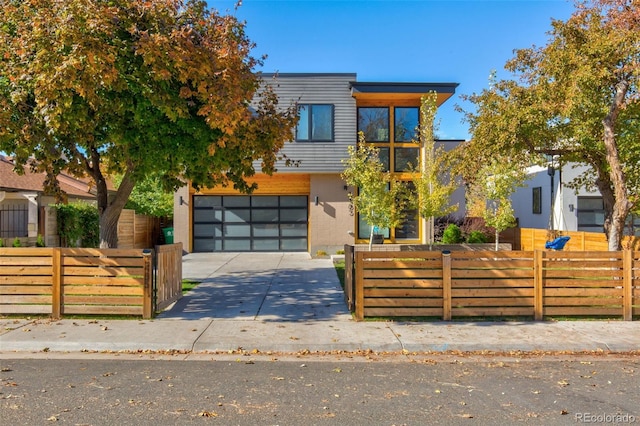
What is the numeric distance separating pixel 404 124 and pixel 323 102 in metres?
3.38

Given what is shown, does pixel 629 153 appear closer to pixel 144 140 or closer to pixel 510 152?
pixel 510 152

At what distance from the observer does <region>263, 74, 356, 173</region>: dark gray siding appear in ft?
56.4

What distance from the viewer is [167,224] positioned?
24.0 m

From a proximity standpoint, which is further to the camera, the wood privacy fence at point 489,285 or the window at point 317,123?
the window at point 317,123

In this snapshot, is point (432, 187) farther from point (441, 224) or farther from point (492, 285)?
point (441, 224)

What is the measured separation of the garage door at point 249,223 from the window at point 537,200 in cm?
1163

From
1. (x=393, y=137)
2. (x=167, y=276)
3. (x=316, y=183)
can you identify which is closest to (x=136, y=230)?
(x=316, y=183)

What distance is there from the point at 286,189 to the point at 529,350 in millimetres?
13779

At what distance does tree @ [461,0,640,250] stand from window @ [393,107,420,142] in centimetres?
556

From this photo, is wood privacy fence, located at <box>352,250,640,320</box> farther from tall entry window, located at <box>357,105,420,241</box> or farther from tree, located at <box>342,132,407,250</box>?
tall entry window, located at <box>357,105,420,241</box>

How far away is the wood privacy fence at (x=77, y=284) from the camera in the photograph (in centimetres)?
789

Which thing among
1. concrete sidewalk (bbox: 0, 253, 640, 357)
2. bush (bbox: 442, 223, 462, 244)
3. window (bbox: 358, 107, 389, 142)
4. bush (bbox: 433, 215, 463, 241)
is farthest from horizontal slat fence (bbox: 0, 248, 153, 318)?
bush (bbox: 433, 215, 463, 241)

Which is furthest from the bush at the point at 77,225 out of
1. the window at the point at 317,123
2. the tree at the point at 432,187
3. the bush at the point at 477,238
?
the bush at the point at 477,238

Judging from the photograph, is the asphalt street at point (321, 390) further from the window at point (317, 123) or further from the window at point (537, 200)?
the window at point (537, 200)
